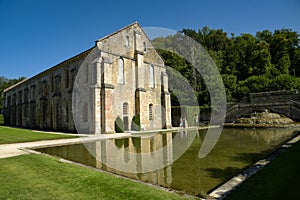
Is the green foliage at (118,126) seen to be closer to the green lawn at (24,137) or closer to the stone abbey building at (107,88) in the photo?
the stone abbey building at (107,88)

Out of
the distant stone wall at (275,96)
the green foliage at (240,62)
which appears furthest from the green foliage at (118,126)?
the distant stone wall at (275,96)

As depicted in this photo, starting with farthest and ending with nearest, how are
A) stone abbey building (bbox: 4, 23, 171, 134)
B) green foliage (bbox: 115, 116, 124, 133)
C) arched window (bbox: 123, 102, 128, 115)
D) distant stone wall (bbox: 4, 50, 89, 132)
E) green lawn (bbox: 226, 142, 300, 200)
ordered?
distant stone wall (bbox: 4, 50, 89, 132) → arched window (bbox: 123, 102, 128, 115) → green foliage (bbox: 115, 116, 124, 133) → stone abbey building (bbox: 4, 23, 171, 134) → green lawn (bbox: 226, 142, 300, 200)

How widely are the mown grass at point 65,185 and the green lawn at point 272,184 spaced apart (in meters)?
1.42

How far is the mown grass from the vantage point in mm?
4672

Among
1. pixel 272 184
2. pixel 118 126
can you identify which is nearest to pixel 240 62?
pixel 118 126

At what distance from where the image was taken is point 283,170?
602 centimetres

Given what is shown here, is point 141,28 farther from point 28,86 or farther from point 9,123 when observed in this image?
point 9,123

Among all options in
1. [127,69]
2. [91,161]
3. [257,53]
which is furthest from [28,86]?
[257,53]

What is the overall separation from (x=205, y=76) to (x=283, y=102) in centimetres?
1481

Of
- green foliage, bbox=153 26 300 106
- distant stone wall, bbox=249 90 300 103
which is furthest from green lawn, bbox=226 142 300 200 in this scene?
green foliage, bbox=153 26 300 106

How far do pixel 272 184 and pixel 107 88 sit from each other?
1828cm

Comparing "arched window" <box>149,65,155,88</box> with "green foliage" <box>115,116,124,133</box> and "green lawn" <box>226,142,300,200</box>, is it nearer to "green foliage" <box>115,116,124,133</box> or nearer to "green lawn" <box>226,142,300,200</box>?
"green foliage" <box>115,116,124,133</box>

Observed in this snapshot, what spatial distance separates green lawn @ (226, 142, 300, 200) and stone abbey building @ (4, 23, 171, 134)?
55.1ft

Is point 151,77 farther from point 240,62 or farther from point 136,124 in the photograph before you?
point 240,62
